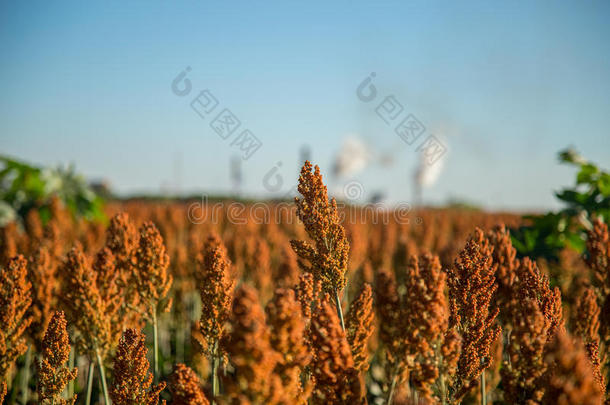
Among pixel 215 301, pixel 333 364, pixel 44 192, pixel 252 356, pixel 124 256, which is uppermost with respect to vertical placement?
pixel 44 192

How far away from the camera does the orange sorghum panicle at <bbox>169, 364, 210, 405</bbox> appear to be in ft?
5.39

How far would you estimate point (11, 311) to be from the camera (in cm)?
248

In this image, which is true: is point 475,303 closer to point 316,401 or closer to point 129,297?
point 316,401

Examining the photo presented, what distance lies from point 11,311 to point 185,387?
155cm

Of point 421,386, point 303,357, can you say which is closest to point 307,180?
point 303,357

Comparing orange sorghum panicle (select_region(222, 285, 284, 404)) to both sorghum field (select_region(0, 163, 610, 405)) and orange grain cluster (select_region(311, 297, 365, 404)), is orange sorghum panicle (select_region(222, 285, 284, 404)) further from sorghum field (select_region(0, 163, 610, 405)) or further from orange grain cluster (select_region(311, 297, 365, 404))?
orange grain cluster (select_region(311, 297, 365, 404))

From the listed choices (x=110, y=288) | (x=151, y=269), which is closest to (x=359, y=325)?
(x=151, y=269)

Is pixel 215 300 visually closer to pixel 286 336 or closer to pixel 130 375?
pixel 130 375

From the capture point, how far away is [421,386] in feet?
5.83

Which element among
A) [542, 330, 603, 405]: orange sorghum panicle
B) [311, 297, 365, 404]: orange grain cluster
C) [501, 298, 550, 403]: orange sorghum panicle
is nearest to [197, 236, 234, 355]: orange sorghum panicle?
[311, 297, 365, 404]: orange grain cluster

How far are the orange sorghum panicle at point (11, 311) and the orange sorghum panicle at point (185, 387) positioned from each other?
151 centimetres

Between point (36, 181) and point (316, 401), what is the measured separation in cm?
865

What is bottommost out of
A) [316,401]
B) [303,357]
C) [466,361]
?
[316,401]

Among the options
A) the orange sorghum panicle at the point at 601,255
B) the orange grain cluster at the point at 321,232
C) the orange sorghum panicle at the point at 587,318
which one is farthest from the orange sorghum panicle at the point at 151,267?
the orange sorghum panicle at the point at 601,255
